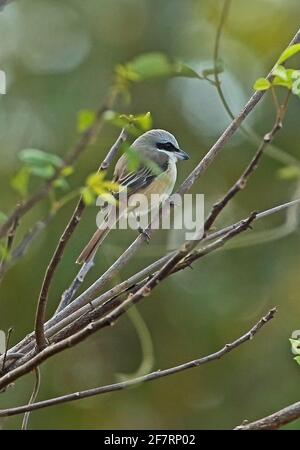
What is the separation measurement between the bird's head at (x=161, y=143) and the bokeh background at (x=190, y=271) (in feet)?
5.10

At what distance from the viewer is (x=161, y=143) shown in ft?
11.3

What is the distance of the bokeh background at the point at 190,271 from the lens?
17.6ft

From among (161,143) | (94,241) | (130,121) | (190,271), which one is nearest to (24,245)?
(130,121)

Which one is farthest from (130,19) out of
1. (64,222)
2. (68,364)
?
(68,364)

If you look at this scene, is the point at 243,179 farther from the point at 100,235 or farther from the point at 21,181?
the point at 100,235

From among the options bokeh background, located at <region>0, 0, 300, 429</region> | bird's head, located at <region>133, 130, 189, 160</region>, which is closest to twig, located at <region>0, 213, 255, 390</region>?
bird's head, located at <region>133, 130, 189, 160</region>

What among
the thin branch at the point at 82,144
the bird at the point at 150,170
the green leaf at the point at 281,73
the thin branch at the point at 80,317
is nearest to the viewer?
the thin branch at the point at 82,144

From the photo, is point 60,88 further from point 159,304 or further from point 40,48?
point 159,304

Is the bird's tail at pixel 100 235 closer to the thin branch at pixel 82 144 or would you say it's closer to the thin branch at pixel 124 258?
the thin branch at pixel 124 258

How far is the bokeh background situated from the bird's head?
5.10 feet

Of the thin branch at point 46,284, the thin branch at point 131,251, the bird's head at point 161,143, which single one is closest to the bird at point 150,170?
the bird's head at point 161,143

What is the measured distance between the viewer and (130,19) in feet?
21.4

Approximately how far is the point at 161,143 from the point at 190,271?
100.0 inches

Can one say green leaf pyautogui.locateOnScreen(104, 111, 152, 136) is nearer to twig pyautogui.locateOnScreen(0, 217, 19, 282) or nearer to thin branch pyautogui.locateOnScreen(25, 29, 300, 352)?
twig pyautogui.locateOnScreen(0, 217, 19, 282)
